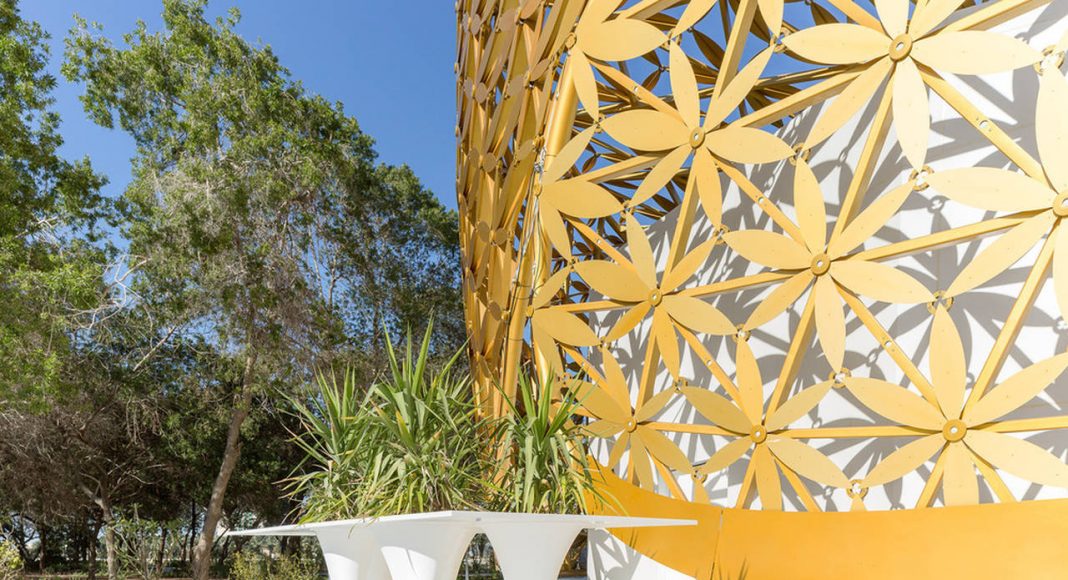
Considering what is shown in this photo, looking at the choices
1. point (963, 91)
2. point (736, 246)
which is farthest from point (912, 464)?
point (963, 91)

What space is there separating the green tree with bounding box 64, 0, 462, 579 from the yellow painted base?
13.1 metres

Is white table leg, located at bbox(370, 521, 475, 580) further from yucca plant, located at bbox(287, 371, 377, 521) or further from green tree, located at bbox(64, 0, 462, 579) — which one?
green tree, located at bbox(64, 0, 462, 579)

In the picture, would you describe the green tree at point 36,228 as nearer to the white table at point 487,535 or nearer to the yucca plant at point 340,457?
the yucca plant at point 340,457

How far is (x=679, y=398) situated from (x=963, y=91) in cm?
300

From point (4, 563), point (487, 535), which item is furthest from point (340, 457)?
point (4, 563)

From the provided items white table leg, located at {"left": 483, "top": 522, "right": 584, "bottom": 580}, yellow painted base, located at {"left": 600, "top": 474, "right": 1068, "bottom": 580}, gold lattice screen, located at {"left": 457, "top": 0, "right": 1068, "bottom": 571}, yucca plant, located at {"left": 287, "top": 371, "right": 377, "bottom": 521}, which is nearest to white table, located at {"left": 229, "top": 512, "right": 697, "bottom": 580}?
white table leg, located at {"left": 483, "top": 522, "right": 584, "bottom": 580}

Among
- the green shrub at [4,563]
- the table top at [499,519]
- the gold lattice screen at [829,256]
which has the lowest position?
the green shrub at [4,563]

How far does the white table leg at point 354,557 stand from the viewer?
4.39 metres

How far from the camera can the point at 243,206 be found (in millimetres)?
16422

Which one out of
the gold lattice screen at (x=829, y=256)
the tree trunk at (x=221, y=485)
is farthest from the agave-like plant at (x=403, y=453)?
the tree trunk at (x=221, y=485)

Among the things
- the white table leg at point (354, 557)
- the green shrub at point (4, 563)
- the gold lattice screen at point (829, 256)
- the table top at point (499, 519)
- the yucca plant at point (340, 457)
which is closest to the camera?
the table top at point (499, 519)

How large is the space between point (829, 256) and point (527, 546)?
7.68 ft

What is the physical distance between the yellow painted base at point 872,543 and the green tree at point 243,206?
43.1 ft

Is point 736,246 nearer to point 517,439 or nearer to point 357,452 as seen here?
point 517,439
